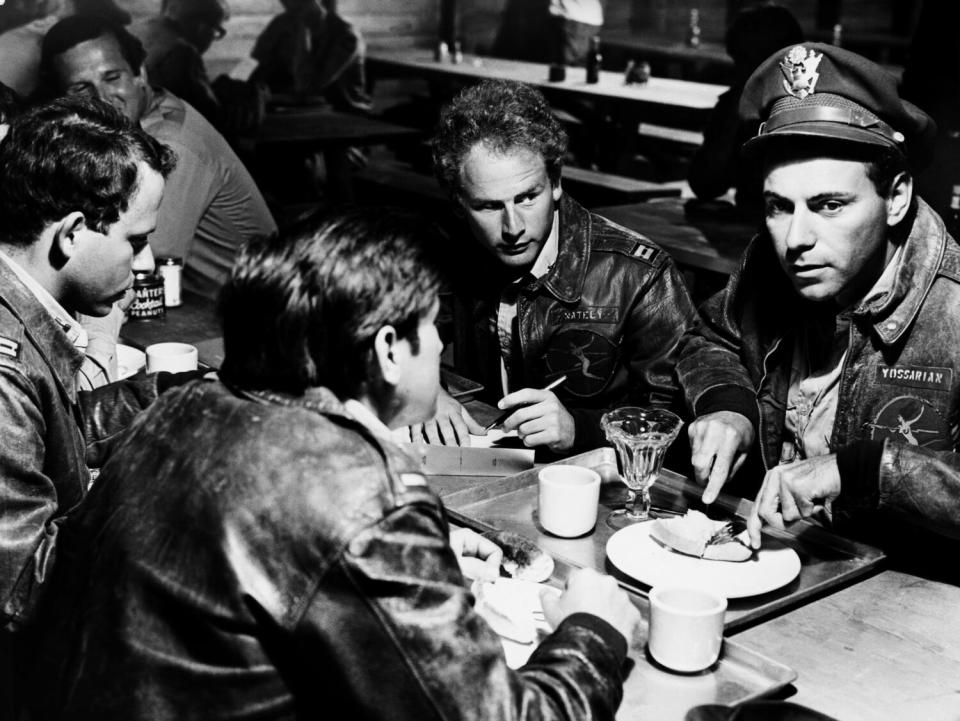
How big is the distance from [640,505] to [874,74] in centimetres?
99

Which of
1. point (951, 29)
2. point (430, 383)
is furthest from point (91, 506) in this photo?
point (951, 29)

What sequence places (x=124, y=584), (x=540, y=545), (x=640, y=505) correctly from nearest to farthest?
(x=124, y=584) < (x=540, y=545) < (x=640, y=505)

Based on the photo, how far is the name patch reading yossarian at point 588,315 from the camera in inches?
117

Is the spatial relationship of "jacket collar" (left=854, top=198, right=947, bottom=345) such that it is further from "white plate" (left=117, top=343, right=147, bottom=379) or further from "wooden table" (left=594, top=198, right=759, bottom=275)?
"wooden table" (left=594, top=198, right=759, bottom=275)

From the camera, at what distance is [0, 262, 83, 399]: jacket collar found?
2.05m

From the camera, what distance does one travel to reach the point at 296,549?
4.04 ft

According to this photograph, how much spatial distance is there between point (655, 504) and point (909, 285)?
69 centimetres

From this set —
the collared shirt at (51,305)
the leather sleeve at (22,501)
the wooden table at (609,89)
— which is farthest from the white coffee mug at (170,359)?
the wooden table at (609,89)

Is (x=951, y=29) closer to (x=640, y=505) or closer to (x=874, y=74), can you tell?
(x=874, y=74)

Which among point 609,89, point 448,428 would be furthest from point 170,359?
point 609,89

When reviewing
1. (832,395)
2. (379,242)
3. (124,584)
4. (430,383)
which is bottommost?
(832,395)

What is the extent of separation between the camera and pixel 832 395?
7.99ft

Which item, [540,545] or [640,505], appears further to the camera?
[640,505]

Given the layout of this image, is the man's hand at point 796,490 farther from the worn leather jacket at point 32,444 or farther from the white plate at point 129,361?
the white plate at point 129,361
